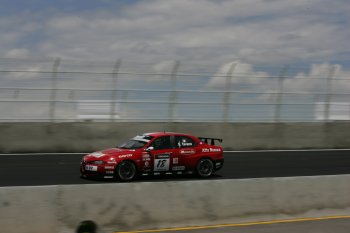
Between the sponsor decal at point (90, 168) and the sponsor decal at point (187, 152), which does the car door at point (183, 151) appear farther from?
the sponsor decal at point (90, 168)

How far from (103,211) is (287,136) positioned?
15.7 m

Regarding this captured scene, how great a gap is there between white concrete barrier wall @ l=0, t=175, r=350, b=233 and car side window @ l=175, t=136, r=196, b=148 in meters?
5.00

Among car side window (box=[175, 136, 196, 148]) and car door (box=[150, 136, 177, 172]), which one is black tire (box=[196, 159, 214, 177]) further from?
car door (box=[150, 136, 177, 172])

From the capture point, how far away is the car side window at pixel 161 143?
47.9 feet

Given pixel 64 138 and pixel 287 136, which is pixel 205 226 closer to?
pixel 64 138

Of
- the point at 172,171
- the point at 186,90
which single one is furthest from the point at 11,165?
the point at 186,90

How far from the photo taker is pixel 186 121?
21516 millimetres

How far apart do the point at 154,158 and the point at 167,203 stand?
516cm

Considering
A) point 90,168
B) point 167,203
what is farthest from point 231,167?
point 167,203

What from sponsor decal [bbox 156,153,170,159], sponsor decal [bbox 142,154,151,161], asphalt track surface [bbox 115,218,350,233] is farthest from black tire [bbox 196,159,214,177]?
asphalt track surface [bbox 115,218,350,233]

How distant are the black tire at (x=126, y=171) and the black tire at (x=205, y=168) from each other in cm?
200

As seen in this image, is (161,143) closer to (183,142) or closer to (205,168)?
(183,142)

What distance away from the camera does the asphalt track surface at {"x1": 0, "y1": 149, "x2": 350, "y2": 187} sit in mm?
14186

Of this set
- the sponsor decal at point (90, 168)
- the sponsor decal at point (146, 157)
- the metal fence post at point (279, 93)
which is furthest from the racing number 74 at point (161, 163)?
the metal fence post at point (279, 93)
